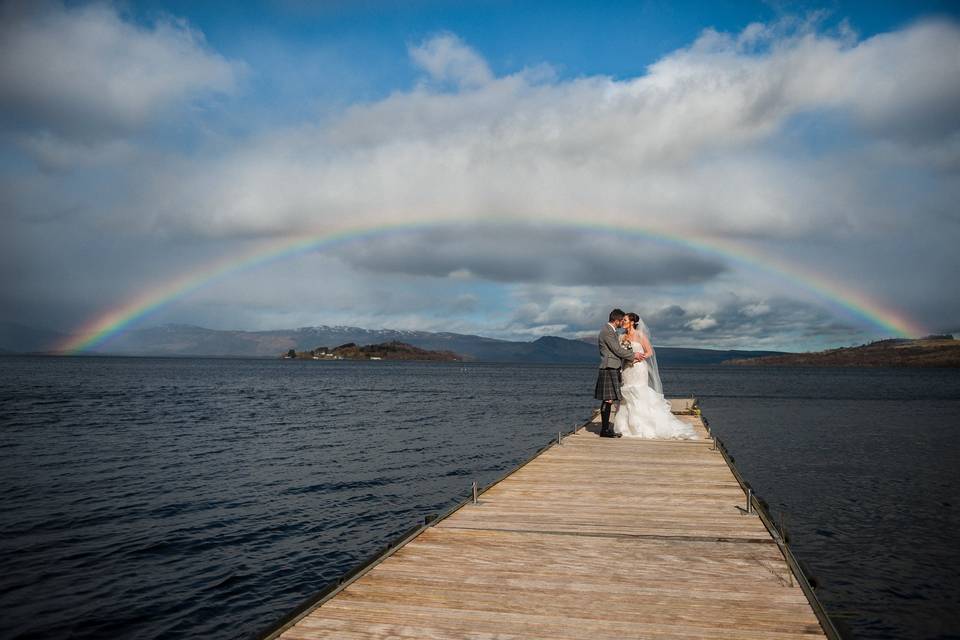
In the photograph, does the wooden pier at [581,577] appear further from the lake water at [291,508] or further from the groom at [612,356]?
the groom at [612,356]

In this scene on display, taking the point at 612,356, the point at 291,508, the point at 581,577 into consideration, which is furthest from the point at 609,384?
the point at 581,577

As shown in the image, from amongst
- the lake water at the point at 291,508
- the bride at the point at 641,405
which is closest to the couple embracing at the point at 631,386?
the bride at the point at 641,405

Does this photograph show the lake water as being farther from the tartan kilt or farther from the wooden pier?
the tartan kilt

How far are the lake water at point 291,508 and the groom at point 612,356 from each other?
5230 millimetres

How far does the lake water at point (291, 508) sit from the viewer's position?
10852 millimetres

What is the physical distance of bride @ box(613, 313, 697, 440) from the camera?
17.8m

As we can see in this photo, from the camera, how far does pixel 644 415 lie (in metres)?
18.5

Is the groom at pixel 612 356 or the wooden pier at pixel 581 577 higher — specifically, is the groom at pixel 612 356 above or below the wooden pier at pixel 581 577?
above

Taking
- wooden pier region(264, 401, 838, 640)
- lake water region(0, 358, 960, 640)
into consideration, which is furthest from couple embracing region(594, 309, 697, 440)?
wooden pier region(264, 401, 838, 640)

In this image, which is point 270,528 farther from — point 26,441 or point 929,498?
point 26,441

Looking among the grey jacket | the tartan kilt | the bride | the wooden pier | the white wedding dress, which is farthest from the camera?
the white wedding dress

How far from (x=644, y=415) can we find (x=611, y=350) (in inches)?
98.0

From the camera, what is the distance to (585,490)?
11.2 meters

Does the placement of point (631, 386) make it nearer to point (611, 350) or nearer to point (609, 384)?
point (609, 384)
